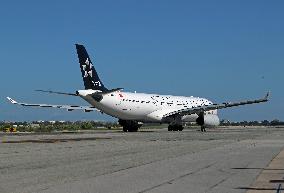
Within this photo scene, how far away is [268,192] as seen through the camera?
39.4 feet

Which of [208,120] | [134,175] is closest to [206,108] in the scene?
[208,120]

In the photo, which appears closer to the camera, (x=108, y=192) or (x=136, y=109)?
(x=108, y=192)

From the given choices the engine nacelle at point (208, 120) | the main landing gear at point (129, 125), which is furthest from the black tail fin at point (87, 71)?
the engine nacelle at point (208, 120)

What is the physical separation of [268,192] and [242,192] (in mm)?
562

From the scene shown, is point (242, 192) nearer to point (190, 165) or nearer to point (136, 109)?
point (190, 165)

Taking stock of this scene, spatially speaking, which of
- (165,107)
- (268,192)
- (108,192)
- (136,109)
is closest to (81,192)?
(108,192)

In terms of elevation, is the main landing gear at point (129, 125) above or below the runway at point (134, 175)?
above

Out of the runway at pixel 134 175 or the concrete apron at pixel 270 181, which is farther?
the runway at pixel 134 175

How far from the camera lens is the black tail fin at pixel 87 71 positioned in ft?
212

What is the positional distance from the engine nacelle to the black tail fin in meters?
17.6

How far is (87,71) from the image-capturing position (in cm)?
6494

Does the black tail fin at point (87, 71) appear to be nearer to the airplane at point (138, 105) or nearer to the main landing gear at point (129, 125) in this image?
the airplane at point (138, 105)

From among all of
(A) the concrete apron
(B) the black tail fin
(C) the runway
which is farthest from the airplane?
(A) the concrete apron

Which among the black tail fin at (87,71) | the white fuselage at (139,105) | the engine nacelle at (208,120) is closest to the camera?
the black tail fin at (87,71)
